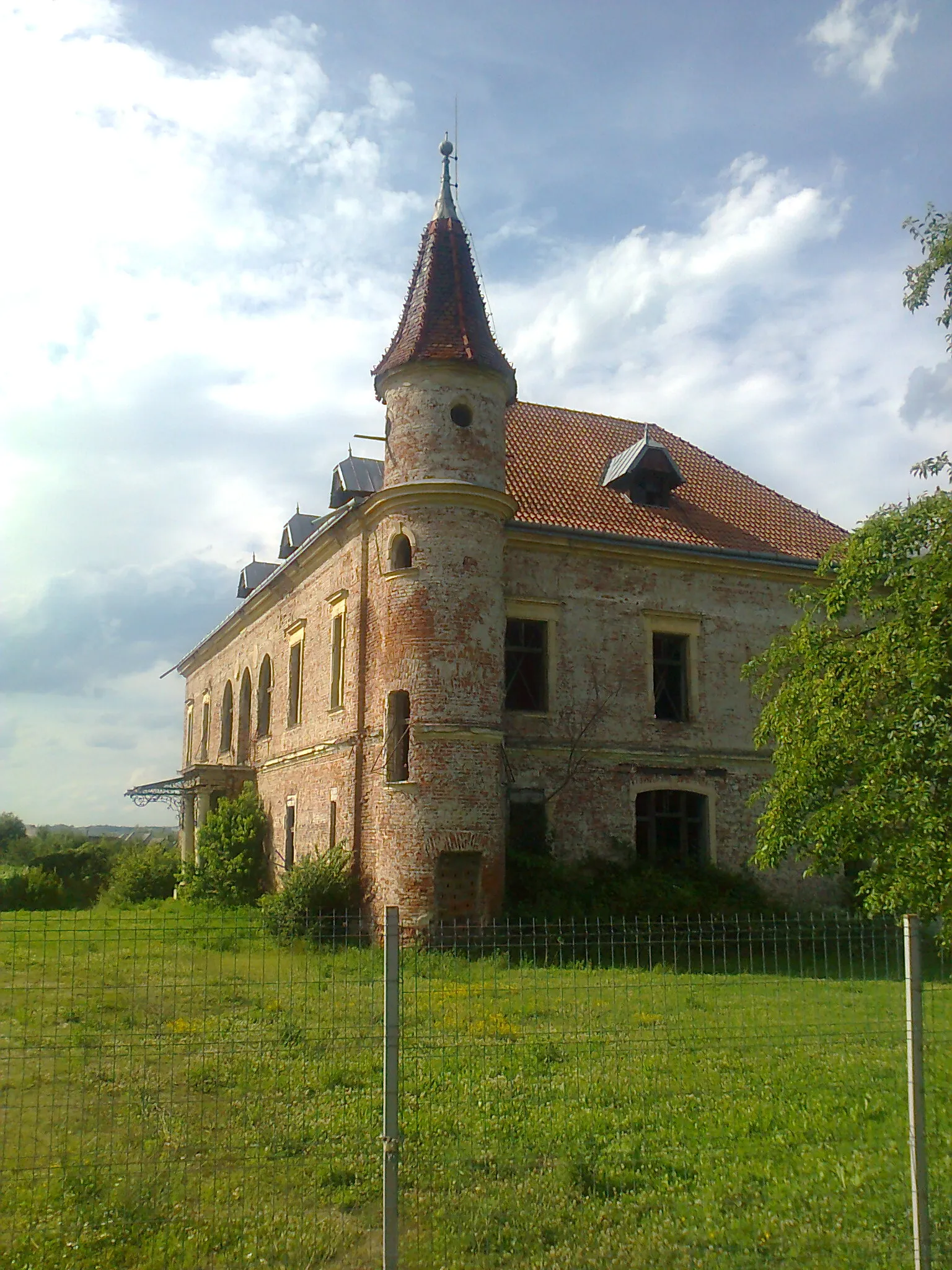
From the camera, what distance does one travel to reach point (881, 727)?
11273mm

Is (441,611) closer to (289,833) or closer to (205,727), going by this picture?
(289,833)

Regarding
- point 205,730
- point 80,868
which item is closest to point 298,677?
point 205,730

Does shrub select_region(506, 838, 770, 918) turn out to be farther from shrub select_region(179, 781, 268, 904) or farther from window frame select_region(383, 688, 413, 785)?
shrub select_region(179, 781, 268, 904)

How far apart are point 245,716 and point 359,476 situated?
11761mm

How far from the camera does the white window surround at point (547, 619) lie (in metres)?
20.2

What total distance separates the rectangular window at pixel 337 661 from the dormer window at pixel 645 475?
6.56 meters

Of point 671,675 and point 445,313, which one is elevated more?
point 445,313

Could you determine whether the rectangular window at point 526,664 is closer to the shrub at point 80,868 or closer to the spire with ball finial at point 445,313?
the spire with ball finial at point 445,313

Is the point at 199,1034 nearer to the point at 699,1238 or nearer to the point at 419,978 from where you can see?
the point at 419,978

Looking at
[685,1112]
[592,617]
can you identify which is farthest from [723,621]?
[685,1112]

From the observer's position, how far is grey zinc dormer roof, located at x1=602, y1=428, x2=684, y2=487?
2303 centimetres

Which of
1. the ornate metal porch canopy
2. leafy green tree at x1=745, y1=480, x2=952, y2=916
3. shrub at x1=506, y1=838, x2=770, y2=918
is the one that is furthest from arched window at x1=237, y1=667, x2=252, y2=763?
leafy green tree at x1=745, y1=480, x2=952, y2=916

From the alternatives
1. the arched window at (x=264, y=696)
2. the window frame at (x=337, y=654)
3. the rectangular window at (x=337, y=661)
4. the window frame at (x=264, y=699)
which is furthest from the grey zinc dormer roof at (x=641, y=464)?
the arched window at (x=264, y=696)

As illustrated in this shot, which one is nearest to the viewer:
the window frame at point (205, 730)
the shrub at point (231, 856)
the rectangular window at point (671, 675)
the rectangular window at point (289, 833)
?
the rectangular window at point (671, 675)
